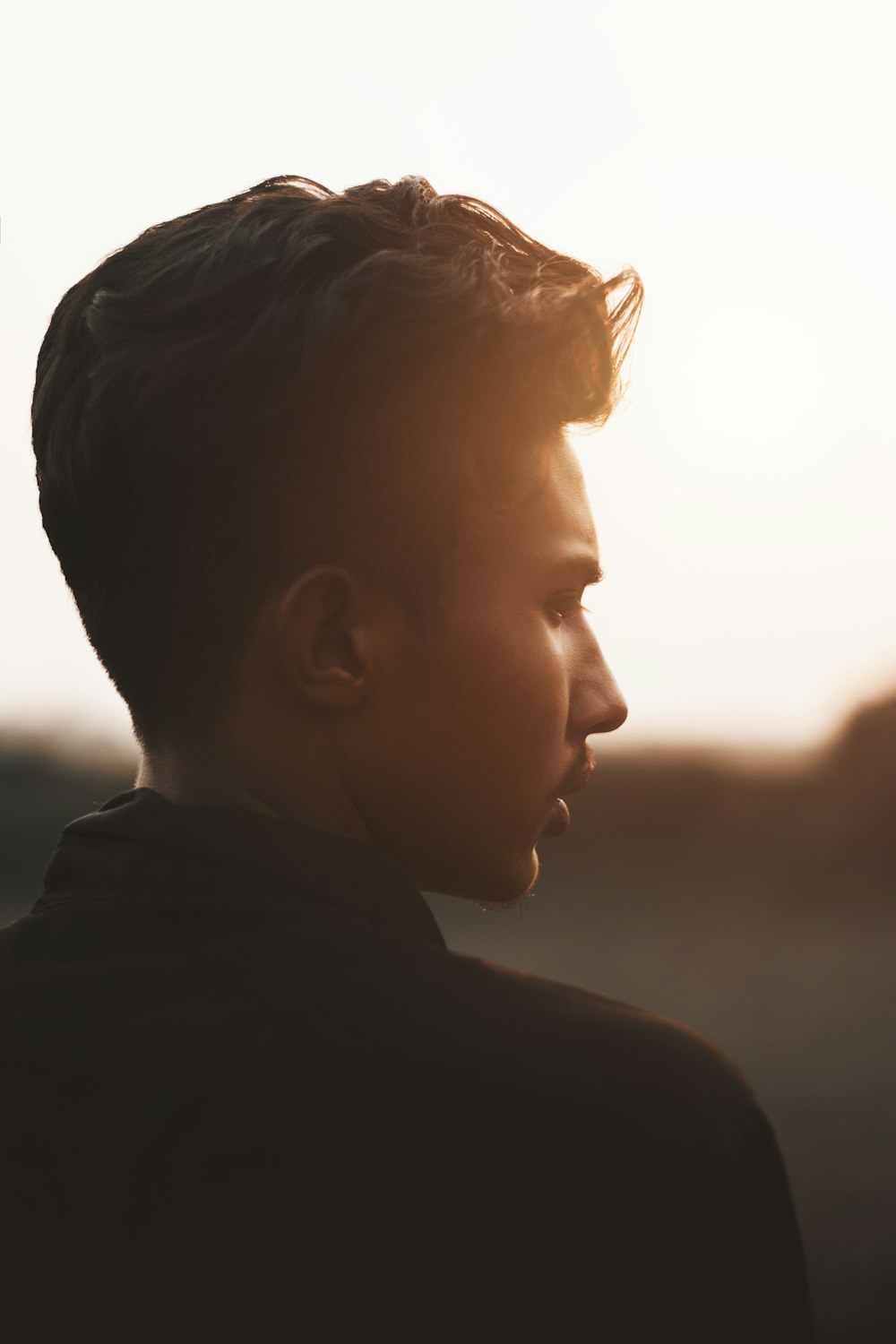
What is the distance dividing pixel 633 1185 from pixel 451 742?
0.45 metres

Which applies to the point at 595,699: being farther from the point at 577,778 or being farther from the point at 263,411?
the point at 263,411

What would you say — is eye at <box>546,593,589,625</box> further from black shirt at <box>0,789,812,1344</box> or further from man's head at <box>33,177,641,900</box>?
black shirt at <box>0,789,812,1344</box>

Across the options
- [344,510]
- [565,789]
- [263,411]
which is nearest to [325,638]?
[344,510]

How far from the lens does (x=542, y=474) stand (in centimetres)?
139

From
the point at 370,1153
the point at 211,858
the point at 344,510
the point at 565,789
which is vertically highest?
the point at 344,510

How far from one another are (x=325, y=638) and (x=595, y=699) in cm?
31

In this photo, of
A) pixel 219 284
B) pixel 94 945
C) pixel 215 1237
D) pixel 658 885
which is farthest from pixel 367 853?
pixel 658 885

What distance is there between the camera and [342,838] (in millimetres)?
1288

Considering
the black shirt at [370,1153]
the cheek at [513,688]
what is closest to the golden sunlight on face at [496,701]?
the cheek at [513,688]

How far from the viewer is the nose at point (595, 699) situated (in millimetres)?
1430

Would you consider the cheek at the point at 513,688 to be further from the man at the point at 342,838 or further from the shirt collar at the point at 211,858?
the shirt collar at the point at 211,858

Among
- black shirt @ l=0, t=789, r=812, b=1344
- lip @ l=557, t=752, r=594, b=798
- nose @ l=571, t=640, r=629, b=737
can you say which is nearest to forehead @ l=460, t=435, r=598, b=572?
nose @ l=571, t=640, r=629, b=737

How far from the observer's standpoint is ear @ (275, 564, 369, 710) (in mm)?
1269

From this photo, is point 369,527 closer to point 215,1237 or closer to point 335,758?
point 335,758
